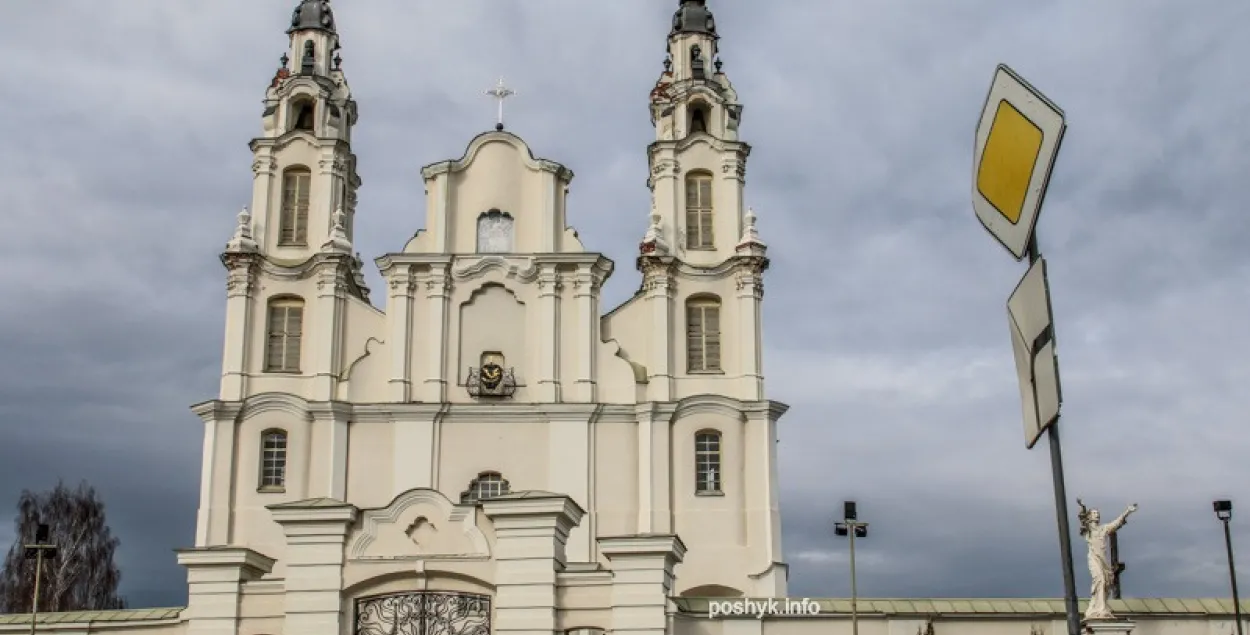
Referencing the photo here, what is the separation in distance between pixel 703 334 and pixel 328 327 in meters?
11.4

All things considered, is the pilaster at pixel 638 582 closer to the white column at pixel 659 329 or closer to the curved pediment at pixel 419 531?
the curved pediment at pixel 419 531

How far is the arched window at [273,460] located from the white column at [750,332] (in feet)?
44.7

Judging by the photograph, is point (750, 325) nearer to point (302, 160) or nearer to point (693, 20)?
point (693, 20)

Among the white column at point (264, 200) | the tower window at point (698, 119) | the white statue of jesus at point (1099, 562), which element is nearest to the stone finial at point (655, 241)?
the tower window at point (698, 119)

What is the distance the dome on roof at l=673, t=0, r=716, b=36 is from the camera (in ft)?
162

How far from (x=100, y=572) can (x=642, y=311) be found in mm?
36278

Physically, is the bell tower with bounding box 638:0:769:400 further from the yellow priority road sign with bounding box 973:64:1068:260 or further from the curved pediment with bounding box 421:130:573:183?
the yellow priority road sign with bounding box 973:64:1068:260

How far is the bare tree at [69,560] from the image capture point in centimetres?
6562

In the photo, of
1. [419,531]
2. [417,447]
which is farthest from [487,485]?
[419,531]

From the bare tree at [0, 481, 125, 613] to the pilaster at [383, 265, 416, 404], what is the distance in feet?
93.1

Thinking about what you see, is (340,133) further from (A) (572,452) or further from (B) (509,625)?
(B) (509,625)

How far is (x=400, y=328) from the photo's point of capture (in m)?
44.3

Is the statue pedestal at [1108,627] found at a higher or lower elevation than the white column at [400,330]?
lower

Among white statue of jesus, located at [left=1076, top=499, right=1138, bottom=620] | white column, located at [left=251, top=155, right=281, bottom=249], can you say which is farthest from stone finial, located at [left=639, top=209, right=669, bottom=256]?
white statue of jesus, located at [left=1076, top=499, right=1138, bottom=620]
